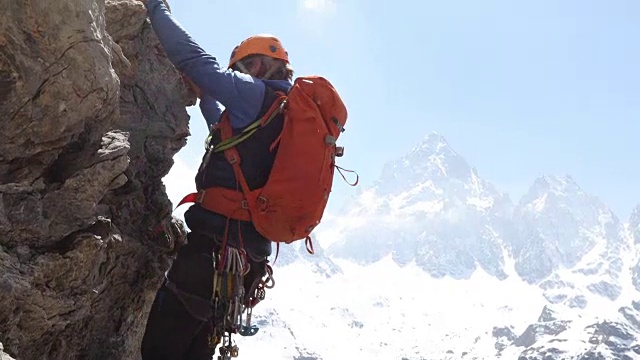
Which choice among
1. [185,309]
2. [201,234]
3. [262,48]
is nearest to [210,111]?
[262,48]

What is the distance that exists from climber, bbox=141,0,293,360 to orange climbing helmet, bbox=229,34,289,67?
0.30m

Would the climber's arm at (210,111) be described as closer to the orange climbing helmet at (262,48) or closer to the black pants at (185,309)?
the orange climbing helmet at (262,48)

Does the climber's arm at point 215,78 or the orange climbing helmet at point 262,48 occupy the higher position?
the orange climbing helmet at point 262,48

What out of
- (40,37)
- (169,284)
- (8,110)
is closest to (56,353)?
(169,284)

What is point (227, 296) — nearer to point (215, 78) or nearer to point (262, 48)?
point (215, 78)

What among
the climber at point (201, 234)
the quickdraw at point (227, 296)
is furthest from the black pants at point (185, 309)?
the quickdraw at point (227, 296)

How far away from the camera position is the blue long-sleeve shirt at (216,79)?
568 cm

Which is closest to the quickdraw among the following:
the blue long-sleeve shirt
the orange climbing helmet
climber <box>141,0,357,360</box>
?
climber <box>141,0,357,360</box>

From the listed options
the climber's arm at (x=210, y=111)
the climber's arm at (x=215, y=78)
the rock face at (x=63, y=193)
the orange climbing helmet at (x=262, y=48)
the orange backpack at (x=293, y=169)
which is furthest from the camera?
the climber's arm at (x=210, y=111)

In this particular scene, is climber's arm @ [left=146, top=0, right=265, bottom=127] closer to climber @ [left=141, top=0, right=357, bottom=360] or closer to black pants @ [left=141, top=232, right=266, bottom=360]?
climber @ [left=141, top=0, right=357, bottom=360]

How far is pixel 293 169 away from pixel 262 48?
4.53ft

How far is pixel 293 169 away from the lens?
5523mm

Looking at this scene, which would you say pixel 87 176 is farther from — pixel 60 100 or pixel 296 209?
pixel 296 209

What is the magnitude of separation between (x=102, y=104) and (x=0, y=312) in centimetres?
174
